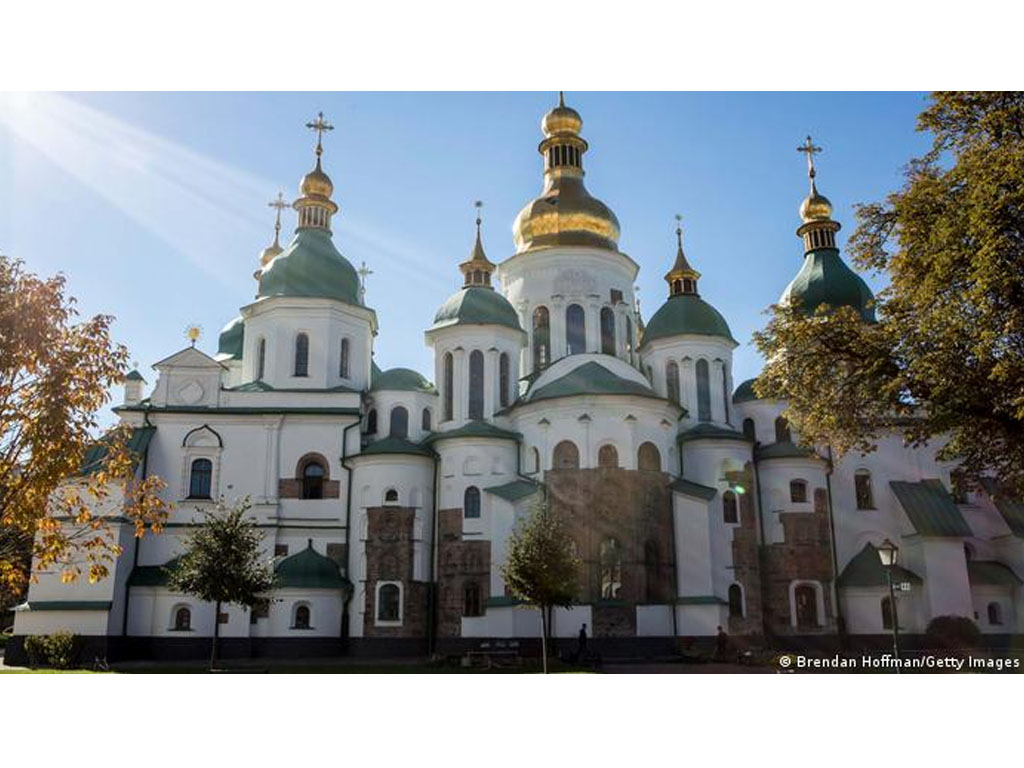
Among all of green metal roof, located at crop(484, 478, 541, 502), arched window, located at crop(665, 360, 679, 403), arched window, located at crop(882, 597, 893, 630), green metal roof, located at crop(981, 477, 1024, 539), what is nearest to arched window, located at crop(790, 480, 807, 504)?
arched window, located at crop(882, 597, 893, 630)

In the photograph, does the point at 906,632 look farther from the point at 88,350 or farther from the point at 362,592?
the point at 88,350

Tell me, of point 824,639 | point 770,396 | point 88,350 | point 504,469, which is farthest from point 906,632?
point 88,350

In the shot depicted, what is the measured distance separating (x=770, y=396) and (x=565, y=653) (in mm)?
13486

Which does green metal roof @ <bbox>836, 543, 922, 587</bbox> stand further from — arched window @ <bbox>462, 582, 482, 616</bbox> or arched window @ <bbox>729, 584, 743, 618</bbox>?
arched window @ <bbox>462, 582, 482, 616</bbox>

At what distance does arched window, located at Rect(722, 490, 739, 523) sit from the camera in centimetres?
3638

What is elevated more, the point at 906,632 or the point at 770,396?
the point at 770,396

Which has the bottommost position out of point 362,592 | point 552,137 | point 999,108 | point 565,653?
point 565,653

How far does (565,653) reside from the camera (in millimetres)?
31016

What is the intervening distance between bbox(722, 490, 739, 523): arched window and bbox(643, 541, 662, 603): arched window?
454cm

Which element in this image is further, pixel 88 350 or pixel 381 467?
pixel 381 467

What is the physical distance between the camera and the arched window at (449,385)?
3856 centimetres

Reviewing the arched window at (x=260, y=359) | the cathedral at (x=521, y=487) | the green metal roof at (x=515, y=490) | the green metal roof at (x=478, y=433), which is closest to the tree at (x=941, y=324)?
the cathedral at (x=521, y=487)

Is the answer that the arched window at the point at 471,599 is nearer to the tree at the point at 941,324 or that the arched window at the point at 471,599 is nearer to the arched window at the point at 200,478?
the arched window at the point at 200,478

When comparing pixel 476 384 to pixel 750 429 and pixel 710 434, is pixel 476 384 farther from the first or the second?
pixel 750 429
